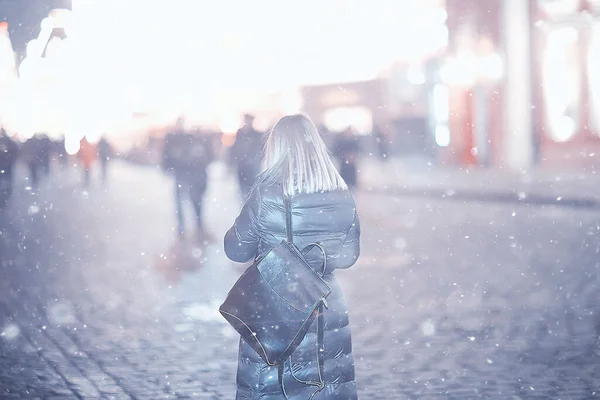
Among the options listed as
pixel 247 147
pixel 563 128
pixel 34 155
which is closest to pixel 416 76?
pixel 563 128

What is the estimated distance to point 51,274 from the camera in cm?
962

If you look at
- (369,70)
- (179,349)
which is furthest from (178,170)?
(369,70)

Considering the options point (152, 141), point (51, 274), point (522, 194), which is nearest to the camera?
point (51, 274)

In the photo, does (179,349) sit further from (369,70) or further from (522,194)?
(369,70)

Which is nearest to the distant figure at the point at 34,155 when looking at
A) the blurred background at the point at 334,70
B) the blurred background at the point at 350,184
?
the blurred background at the point at 350,184

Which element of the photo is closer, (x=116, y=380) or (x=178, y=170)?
(x=116, y=380)

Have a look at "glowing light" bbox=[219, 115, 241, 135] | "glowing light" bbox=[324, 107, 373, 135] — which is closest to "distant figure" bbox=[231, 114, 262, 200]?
"glowing light" bbox=[324, 107, 373, 135]

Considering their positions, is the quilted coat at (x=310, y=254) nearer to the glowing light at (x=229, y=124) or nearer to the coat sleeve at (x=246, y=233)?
the coat sleeve at (x=246, y=233)

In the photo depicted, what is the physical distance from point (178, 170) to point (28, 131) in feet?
55.2

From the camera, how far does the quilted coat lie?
3.01 m

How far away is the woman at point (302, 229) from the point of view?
3.01 meters

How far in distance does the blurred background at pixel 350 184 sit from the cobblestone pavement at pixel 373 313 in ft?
0.10

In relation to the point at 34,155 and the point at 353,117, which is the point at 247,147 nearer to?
the point at 34,155

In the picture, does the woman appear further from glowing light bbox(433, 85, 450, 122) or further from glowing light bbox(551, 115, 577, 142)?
glowing light bbox(433, 85, 450, 122)
